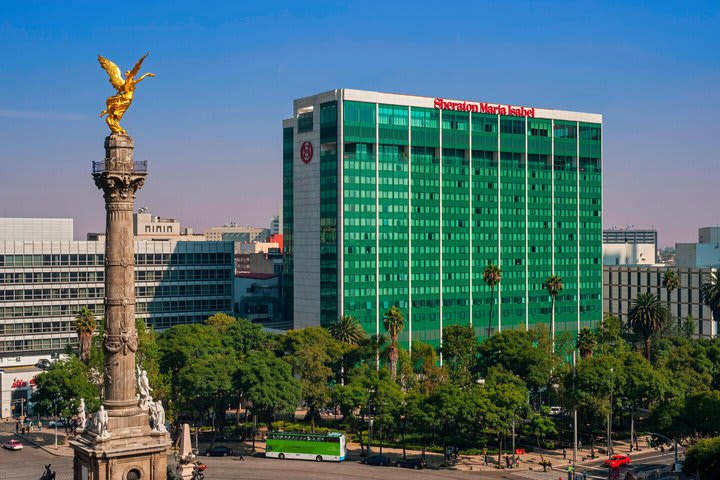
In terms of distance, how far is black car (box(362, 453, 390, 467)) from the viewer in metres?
113

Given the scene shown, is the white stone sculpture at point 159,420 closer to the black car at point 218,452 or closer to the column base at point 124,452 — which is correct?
the column base at point 124,452

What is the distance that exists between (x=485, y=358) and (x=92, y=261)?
81940 mm

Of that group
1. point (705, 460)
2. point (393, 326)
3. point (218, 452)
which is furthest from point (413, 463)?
point (705, 460)

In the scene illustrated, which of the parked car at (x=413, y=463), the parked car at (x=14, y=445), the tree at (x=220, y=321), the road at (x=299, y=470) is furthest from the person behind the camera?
the tree at (x=220, y=321)

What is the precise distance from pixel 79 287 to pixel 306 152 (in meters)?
51.3

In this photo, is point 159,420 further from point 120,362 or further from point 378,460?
point 378,460

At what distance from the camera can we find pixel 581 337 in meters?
143

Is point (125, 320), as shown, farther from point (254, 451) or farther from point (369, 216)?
point (369, 216)

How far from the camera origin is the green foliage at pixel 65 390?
124m

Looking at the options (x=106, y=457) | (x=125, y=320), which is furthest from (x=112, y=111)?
(x=106, y=457)

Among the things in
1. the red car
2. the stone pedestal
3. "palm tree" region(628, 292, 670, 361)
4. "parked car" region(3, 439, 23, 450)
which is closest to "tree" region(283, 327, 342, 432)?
"parked car" region(3, 439, 23, 450)

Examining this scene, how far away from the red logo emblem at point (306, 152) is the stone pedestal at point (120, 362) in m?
103

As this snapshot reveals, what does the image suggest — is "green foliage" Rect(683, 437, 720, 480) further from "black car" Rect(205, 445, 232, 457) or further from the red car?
"black car" Rect(205, 445, 232, 457)

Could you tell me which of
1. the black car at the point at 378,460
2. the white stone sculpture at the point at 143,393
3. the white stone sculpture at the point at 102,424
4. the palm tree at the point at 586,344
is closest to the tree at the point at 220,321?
the black car at the point at 378,460
